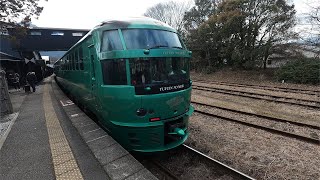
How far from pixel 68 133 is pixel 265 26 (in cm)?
2306

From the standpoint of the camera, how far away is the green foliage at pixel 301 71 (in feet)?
58.9

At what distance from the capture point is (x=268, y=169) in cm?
458

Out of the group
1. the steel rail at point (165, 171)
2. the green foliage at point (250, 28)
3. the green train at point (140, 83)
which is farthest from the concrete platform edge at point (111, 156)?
the green foliage at point (250, 28)

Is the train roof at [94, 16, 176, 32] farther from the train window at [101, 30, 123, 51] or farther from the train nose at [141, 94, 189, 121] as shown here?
the train nose at [141, 94, 189, 121]

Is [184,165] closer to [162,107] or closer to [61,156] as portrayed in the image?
[162,107]

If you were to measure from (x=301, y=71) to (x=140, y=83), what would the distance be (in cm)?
1843

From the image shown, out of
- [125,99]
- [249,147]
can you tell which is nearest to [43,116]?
[125,99]

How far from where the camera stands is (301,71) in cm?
1852

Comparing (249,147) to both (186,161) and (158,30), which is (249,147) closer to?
(186,161)

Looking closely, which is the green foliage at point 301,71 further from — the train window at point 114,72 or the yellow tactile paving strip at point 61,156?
the yellow tactile paving strip at point 61,156

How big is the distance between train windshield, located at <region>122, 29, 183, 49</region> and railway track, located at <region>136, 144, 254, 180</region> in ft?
8.00

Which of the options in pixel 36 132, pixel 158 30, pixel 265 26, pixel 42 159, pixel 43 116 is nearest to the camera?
pixel 42 159

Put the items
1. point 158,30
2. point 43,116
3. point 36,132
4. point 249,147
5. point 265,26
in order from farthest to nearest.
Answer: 1. point 265,26
2. point 43,116
3. point 36,132
4. point 249,147
5. point 158,30

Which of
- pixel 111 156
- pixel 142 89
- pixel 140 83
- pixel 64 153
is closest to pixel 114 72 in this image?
pixel 140 83
